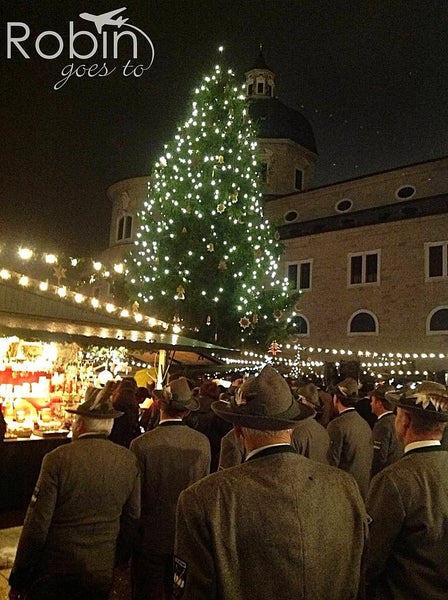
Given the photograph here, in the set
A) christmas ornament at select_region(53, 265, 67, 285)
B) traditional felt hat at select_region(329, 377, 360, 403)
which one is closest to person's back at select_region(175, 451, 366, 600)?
traditional felt hat at select_region(329, 377, 360, 403)

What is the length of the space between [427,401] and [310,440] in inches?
111

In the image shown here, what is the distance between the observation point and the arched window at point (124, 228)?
151 ft

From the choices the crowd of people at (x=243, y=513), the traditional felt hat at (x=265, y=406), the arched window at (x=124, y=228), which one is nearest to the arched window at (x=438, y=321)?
the arched window at (x=124, y=228)

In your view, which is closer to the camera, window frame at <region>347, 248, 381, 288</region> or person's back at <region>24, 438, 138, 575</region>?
person's back at <region>24, 438, 138, 575</region>

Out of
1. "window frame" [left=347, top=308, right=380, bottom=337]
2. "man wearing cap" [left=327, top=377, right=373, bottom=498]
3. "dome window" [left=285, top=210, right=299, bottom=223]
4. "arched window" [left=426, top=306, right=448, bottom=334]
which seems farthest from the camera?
"dome window" [left=285, top=210, right=299, bottom=223]

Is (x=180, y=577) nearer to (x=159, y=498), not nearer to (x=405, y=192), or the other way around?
(x=159, y=498)

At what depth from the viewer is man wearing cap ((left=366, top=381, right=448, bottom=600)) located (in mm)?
2887

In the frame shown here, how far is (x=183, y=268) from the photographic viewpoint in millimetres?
19969

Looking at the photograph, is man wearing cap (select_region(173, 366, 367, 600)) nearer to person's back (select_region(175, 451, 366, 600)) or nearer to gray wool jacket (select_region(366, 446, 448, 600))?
person's back (select_region(175, 451, 366, 600))

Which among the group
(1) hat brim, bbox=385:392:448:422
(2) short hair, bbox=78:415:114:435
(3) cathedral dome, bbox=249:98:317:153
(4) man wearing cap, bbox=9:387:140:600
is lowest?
(4) man wearing cap, bbox=9:387:140:600

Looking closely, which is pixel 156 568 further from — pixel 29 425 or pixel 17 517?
pixel 29 425

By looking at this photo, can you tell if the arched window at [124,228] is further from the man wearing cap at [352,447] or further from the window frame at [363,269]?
the man wearing cap at [352,447]

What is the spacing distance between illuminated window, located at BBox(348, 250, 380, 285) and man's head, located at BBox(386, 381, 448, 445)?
29339 mm

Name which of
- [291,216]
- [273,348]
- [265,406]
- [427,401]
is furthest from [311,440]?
[291,216]
